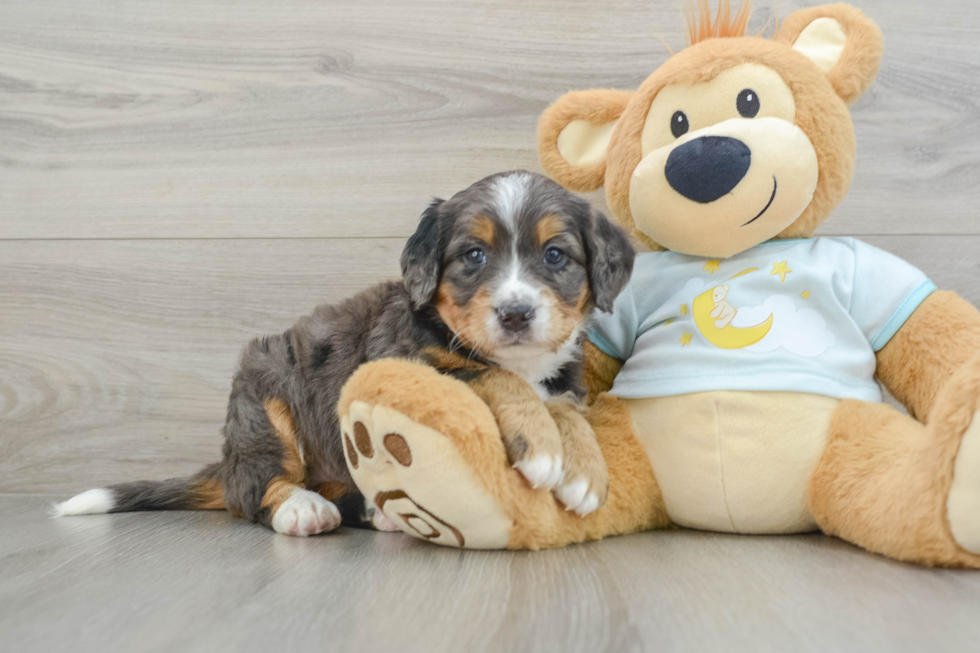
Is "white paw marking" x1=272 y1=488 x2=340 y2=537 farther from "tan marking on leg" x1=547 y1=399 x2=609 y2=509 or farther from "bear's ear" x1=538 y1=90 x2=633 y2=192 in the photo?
"bear's ear" x1=538 y1=90 x2=633 y2=192

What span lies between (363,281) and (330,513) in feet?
2.83

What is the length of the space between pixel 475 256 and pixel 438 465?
0.52 m

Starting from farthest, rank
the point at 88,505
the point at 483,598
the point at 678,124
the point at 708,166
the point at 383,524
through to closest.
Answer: the point at 88,505 < the point at 383,524 < the point at 678,124 < the point at 708,166 < the point at 483,598

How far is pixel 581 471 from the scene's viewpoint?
1498 millimetres

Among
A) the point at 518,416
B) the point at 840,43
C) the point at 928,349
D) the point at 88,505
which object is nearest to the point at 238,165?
the point at 88,505

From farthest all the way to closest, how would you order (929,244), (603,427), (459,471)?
(929,244), (603,427), (459,471)

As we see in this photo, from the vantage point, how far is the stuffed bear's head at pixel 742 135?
1605 millimetres

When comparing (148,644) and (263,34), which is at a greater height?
(263,34)

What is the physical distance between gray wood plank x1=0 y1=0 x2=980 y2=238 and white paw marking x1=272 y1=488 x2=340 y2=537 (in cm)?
96

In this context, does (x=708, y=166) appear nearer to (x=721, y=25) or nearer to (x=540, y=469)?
(x=721, y=25)

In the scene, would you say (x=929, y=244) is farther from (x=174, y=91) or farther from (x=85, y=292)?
(x=85, y=292)

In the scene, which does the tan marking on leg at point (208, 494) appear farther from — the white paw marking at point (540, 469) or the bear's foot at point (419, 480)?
the white paw marking at point (540, 469)

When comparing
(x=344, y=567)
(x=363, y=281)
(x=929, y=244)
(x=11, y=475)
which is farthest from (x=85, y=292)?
(x=929, y=244)

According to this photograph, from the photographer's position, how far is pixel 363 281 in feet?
7.92
